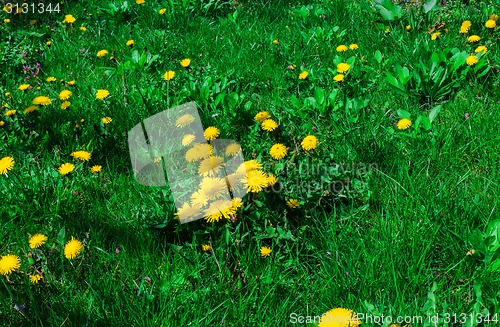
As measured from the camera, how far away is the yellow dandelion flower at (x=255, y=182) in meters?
1.94

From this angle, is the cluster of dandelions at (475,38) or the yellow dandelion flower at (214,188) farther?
the cluster of dandelions at (475,38)

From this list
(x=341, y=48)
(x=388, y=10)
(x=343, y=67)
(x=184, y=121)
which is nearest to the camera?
(x=184, y=121)

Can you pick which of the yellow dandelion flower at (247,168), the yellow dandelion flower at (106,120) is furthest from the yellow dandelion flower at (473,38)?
the yellow dandelion flower at (106,120)

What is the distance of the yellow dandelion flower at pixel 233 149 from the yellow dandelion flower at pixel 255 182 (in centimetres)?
49

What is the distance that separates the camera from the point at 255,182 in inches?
76.5

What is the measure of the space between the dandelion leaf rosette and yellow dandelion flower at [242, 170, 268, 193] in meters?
0.02

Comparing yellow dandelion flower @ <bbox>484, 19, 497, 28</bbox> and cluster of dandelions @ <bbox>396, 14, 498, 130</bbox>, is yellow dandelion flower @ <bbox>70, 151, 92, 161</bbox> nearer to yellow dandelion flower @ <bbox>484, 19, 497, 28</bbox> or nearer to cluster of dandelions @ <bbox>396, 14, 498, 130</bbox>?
cluster of dandelions @ <bbox>396, 14, 498, 130</bbox>

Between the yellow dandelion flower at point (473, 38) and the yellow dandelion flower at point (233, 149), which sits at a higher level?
the yellow dandelion flower at point (473, 38)

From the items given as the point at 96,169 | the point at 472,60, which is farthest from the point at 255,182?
the point at 472,60

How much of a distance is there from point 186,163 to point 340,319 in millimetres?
1195

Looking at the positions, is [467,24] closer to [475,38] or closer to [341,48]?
[475,38]

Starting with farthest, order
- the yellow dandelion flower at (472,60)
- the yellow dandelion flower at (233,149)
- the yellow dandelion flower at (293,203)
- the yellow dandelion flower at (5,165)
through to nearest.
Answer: the yellow dandelion flower at (472,60)
the yellow dandelion flower at (233,149)
the yellow dandelion flower at (5,165)
the yellow dandelion flower at (293,203)

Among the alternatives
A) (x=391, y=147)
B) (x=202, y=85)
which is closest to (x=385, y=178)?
(x=391, y=147)

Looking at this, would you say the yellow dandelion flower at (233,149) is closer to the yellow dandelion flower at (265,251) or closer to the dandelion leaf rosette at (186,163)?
the dandelion leaf rosette at (186,163)
